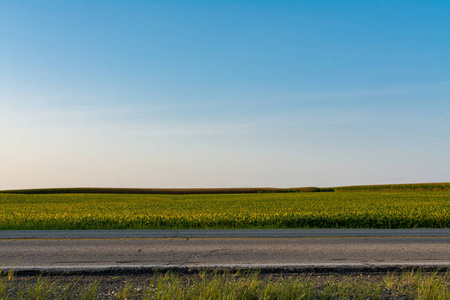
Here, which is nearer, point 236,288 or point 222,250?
point 236,288

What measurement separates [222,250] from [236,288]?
3332mm

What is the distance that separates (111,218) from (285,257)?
10.8 m

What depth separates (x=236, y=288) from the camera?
5.82 m

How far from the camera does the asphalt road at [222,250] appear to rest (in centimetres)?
771

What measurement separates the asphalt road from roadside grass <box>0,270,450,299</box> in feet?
2.00

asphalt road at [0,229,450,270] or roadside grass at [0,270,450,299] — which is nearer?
roadside grass at [0,270,450,299]

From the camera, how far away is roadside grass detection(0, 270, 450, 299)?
5688 mm

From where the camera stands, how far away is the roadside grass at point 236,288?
5688mm

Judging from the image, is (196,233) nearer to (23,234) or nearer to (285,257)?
(285,257)

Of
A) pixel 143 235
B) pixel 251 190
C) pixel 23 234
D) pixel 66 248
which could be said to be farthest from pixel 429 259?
pixel 251 190

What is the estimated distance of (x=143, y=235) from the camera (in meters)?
11.8

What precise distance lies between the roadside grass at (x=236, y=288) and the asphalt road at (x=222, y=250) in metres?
0.61

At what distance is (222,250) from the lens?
9133 millimetres

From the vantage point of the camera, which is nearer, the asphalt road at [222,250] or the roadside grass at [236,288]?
the roadside grass at [236,288]
